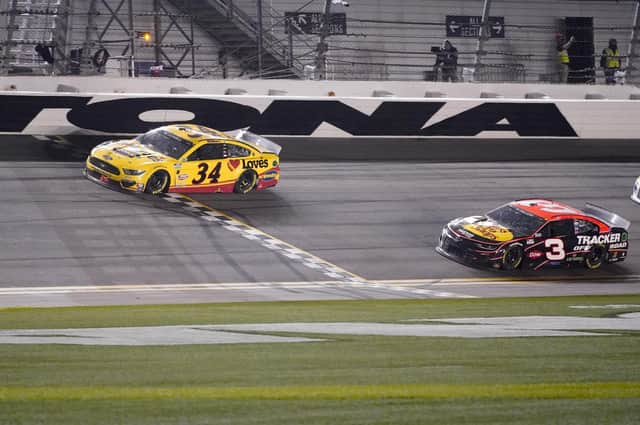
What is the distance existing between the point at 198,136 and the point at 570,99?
38.8 ft

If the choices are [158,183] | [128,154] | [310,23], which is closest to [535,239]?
[158,183]

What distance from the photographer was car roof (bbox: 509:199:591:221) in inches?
651

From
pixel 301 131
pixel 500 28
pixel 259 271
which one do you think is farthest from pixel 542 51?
pixel 259 271

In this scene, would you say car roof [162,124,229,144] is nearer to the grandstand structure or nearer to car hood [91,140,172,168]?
car hood [91,140,172,168]

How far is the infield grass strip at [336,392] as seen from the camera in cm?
401

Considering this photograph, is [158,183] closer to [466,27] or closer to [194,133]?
[194,133]

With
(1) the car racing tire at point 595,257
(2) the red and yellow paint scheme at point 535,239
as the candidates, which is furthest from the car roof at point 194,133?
(1) the car racing tire at point 595,257

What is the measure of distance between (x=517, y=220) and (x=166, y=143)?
722 centimetres

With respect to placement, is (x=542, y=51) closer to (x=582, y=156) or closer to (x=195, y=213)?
(x=582, y=156)

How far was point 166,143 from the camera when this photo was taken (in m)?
19.6

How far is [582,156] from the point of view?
25.0 m

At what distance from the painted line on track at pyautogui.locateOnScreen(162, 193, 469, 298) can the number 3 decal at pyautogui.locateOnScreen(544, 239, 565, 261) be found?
2790 millimetres

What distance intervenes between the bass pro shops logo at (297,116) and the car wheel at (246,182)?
396 cm

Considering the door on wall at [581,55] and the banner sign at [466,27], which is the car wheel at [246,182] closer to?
the banner sign at [466,27]
